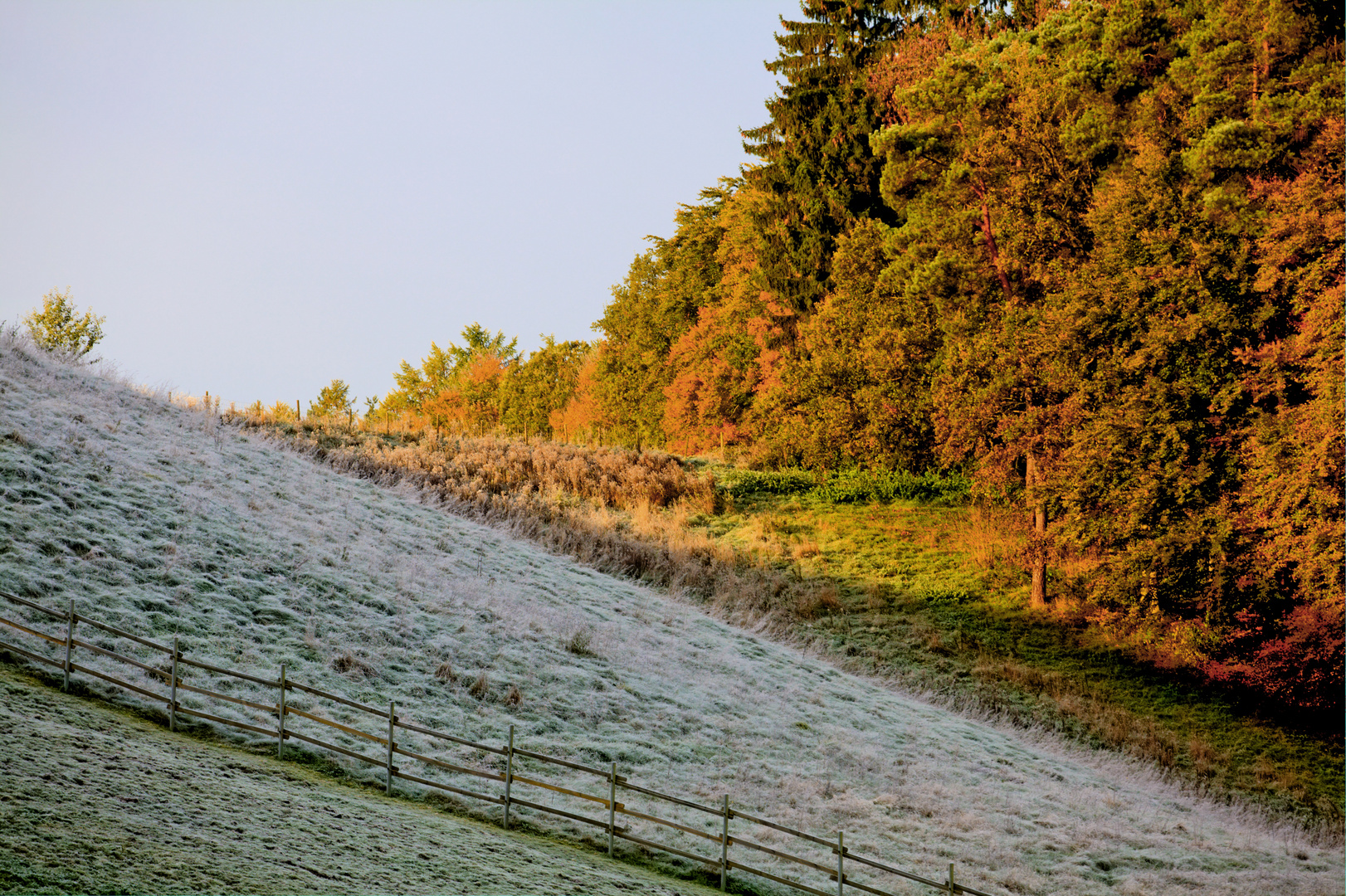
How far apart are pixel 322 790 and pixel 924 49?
33.0 meters

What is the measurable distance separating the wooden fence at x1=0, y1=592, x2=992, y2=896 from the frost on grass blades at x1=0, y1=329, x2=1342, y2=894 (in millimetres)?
469

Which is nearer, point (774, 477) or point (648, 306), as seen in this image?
point (774, 477)

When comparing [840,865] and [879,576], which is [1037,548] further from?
[840,865]

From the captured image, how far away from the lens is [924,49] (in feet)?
116

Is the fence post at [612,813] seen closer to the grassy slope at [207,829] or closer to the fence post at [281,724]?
the grassy slope at [207,829]

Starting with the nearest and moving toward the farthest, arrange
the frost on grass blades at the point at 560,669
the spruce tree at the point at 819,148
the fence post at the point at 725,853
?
the fence post at the point at 725,853, the frost on grass blades at the point at 560,669, the spruce tree at the point at 819,148

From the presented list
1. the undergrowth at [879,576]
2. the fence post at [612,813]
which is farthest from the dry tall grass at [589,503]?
the fence post at [612,813]

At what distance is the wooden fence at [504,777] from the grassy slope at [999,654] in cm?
1132

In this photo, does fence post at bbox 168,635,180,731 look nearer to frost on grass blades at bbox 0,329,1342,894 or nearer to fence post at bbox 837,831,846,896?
frost on grass blades at bbox 0,329,1342,894

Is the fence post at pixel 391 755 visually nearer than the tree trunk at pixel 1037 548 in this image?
Yes

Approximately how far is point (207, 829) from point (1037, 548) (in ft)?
74.1

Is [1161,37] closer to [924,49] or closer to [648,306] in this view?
[924,49]

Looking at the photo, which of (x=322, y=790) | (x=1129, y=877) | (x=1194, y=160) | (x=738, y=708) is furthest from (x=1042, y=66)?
(x=322, y=790)

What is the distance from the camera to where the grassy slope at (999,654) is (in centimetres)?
2061
